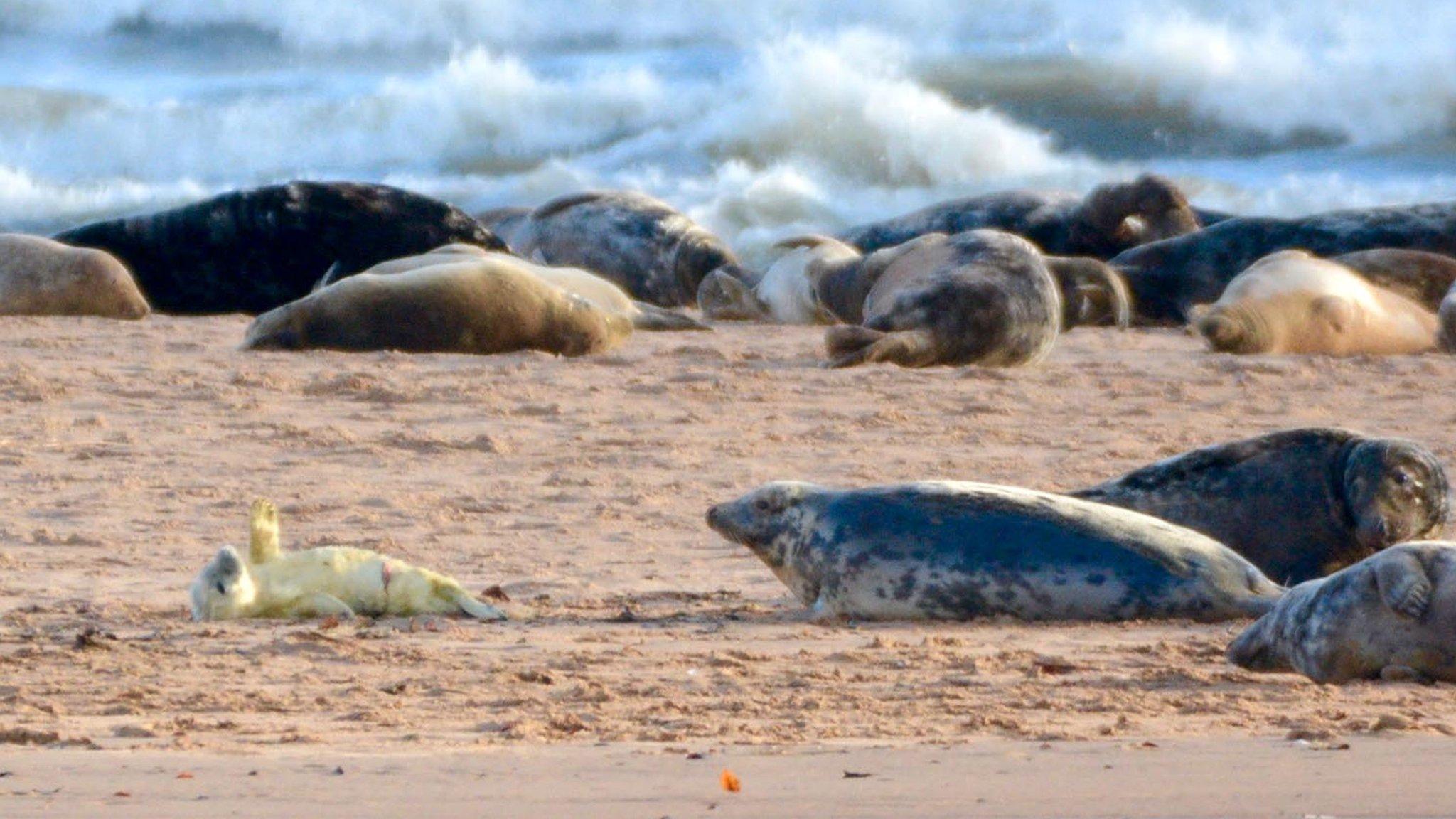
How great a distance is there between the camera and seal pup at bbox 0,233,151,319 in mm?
10531

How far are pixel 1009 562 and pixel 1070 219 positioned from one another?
365 inches

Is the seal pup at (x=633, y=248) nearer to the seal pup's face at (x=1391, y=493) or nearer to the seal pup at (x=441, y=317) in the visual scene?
the seal pup at (x=441, y=317)

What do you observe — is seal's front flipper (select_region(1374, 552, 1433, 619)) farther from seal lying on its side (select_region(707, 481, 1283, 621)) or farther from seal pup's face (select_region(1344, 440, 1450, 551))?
seal pup's face (select_region(1344, 440, 1450, 551))

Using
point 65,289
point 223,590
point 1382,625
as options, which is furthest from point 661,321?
point 1382,625

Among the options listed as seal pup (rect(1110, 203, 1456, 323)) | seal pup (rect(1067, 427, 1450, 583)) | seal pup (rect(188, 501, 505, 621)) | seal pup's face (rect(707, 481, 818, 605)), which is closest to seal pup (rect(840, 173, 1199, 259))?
seal pup (rect(1110, 203, 1456, 323))

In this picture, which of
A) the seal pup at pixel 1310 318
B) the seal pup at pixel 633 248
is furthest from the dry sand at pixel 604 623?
the seal pup at pixel 633 248

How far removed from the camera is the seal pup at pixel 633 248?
13.8 metres

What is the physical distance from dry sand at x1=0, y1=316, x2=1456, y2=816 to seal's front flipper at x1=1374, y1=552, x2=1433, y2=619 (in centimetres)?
15

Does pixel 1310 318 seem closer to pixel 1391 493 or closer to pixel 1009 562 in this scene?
pixel 1391 493

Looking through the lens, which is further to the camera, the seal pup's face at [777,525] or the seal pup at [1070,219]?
the seal pup at [1070,219]

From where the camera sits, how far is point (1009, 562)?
455cm

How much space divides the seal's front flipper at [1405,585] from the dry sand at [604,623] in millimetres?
154

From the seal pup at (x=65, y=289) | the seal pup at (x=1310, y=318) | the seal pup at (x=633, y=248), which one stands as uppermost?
the seal pup at (x=633, y=248)

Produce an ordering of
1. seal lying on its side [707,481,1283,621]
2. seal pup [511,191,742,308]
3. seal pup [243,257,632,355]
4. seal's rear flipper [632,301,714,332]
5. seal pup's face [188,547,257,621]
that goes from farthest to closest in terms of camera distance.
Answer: seal pup [511,191,742,308] < seal's rear flipper [632,301,714,332] < seal pup [243,257,632,355] < seal lying on its side [707,481,1283,621] < seal pup's face [188,547,257,621]
